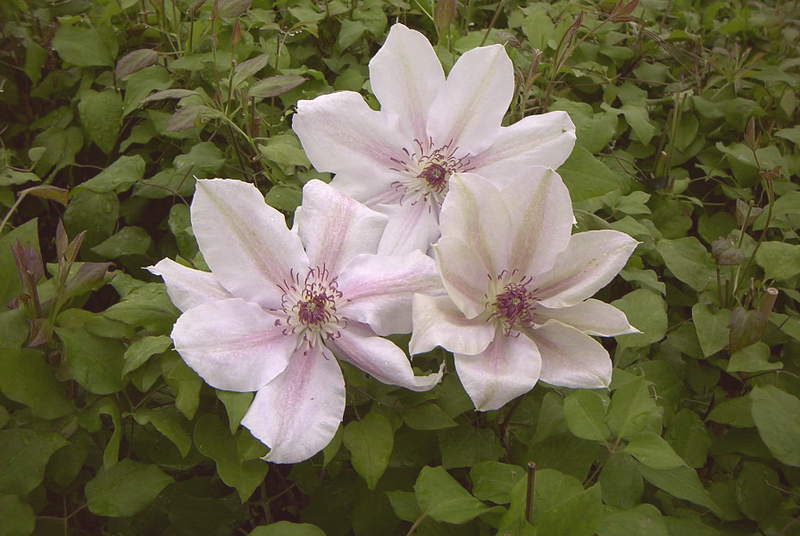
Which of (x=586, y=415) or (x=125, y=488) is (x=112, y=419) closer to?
(x=125, y=488)

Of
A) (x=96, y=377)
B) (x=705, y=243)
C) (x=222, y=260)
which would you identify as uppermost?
(x=222, y=260)

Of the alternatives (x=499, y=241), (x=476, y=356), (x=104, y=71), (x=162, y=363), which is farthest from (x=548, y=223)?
(x=104, y=71)

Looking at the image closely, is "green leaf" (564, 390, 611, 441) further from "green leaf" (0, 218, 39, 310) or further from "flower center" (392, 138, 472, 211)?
"green leaf" (0, 218, 39, 310)

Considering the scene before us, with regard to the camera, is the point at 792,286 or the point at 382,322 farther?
the point at 792,286

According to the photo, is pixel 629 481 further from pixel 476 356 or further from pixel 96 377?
pixel 96 377

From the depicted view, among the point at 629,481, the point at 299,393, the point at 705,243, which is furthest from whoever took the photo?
the point at 705,243

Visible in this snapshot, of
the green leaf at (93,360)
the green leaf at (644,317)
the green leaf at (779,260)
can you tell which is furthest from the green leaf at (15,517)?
the green leaf at (779,260)

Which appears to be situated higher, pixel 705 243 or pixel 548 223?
pixel 548 223

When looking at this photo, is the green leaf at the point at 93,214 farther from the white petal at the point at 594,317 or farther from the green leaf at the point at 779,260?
the green leaf at the point at 779,260
